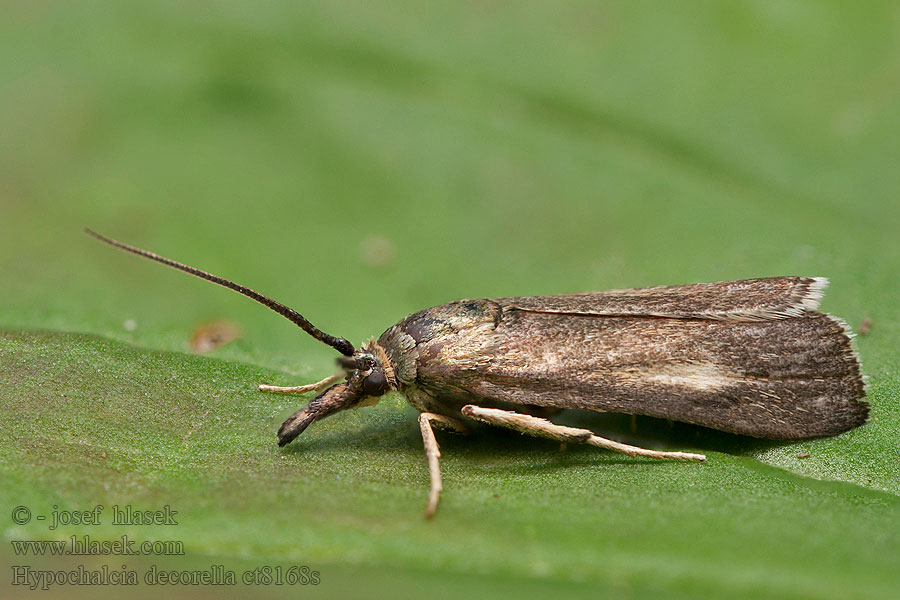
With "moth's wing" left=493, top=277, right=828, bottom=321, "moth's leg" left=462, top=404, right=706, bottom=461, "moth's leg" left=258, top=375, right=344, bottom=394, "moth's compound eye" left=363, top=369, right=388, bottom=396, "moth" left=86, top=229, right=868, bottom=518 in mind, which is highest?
"moth's wing" left=493, top=277, right=828, bottom=321

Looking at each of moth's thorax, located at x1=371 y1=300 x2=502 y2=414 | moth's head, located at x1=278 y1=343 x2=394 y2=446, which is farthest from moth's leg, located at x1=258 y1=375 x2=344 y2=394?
moth's thorax, located at x1=371 y1=300 x2=502 y2=414

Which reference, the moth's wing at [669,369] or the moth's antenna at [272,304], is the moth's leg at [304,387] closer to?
the moth's antenna at [272,304]

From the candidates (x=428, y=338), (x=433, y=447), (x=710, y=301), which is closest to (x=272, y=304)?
(x=428, y=338)

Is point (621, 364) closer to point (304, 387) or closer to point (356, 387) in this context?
point (356, 387)

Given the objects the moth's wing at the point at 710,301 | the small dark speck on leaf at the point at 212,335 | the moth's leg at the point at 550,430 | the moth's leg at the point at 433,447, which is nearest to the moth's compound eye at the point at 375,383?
the moth's leg at the point at 433,447

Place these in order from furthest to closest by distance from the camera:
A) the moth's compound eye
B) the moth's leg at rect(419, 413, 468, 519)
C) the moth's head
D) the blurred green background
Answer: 1. the blurred green background
2. the moth's compound eye
3. the moth's head
4. the moth's leg at rect(419, 413, 468, 519)

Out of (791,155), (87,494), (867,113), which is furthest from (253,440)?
(867,113)

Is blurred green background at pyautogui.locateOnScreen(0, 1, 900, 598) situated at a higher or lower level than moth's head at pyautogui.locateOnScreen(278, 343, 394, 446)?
higher

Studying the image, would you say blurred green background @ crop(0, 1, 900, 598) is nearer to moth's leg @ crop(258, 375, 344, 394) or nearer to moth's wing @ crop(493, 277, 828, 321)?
moth's leg @ crop(258, 375, 344, 394)
